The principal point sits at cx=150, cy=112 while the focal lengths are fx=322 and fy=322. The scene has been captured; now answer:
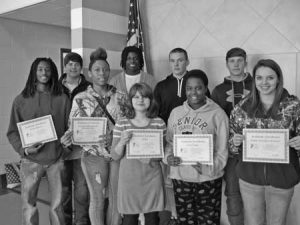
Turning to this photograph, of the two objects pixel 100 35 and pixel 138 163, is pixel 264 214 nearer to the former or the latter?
pixel 138 163

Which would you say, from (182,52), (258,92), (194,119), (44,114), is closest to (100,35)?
(182,52)

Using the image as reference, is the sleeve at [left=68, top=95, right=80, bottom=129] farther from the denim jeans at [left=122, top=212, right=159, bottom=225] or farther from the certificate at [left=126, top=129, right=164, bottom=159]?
the denim jeans at [left=122, top=212, right=159, bottom=225]

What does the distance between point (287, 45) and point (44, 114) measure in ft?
6.86

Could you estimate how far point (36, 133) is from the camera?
233 centimetres

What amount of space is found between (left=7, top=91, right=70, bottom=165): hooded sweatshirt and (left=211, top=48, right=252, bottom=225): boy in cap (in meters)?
1.23

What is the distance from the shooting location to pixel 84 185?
271 centimetres

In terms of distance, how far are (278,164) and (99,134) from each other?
1.23 meters

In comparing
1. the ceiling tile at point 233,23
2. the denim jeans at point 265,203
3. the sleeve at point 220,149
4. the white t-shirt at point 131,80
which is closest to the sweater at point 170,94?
the white t-shirt at point 131,80

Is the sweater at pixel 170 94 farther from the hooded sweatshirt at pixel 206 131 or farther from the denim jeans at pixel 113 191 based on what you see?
the denim jeans at pixel 113 191

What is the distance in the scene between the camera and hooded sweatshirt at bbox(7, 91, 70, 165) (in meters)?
2.37

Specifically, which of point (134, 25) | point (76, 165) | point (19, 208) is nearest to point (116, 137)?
point (76, 165)

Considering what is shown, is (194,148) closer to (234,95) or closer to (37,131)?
(234,95)

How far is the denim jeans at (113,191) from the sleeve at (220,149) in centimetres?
67

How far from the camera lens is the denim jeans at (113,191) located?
2.42m
